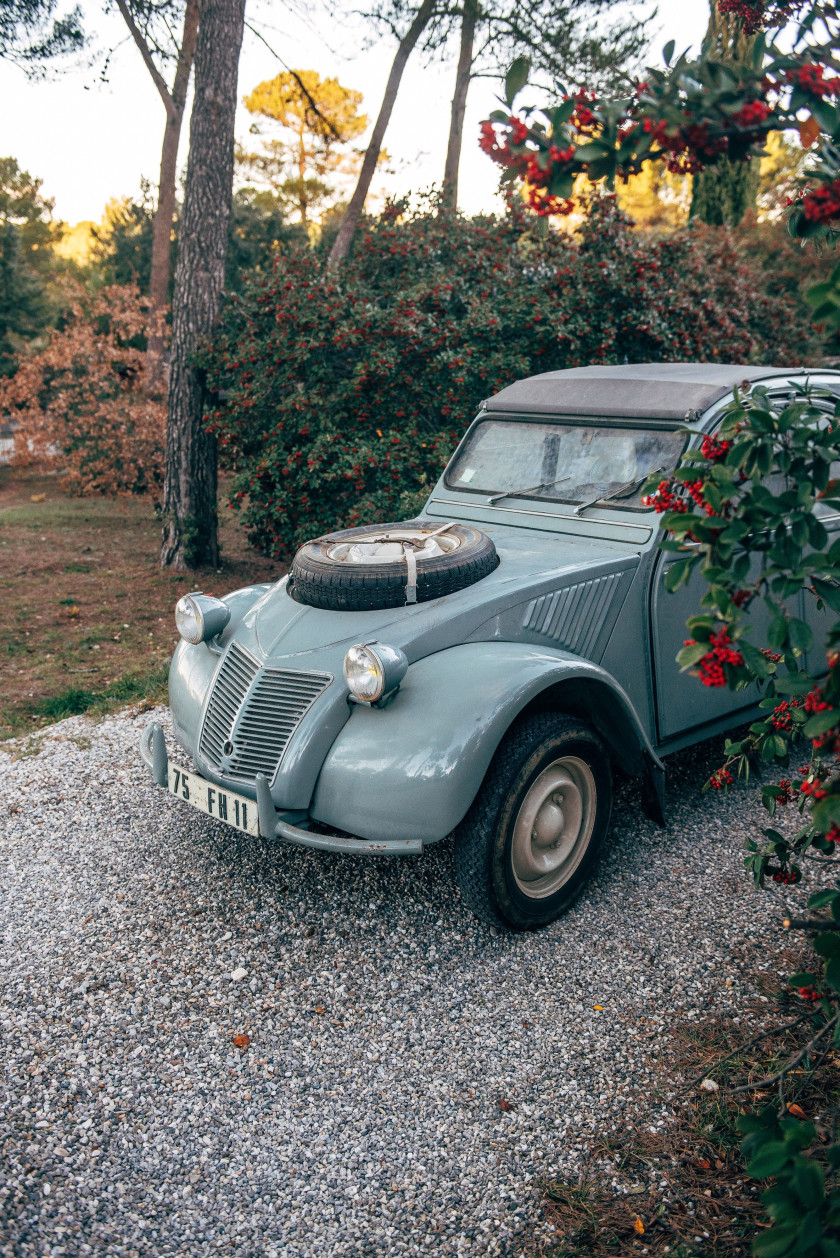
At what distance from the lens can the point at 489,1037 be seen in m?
2.64

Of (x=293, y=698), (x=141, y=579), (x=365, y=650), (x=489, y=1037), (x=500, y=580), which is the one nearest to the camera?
(x=489, y=1037)

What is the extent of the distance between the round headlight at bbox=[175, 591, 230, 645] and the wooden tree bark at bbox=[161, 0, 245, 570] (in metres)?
5.23

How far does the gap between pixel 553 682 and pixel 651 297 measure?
5962 millimetres

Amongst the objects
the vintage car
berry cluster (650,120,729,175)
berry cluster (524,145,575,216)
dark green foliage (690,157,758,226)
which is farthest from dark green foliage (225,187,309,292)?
berry cluster (650,120,729,175)

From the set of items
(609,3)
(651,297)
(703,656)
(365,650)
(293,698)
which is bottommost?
(293,698)

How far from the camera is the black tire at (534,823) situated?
Answer: 2881 mm

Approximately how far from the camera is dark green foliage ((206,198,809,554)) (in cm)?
728

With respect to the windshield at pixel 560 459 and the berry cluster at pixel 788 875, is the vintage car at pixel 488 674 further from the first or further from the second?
the berry cluster at pixel 788 875

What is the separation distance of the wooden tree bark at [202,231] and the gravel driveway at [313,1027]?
5323 mm

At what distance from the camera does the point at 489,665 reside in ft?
9.65

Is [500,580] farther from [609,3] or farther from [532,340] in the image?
[609,3]

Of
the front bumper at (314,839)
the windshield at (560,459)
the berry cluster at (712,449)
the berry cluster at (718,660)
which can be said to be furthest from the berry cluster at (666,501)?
the windshield at (560,459)

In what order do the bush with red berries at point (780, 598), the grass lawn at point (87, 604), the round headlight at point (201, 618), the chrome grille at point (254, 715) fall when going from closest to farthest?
the bush with red berries at point (780, 598), the chrome grille at point (254, 715), the round headlight at point (201, 618), the grass lawn at point (87, 604)

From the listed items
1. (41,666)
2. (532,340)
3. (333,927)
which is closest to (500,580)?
(333,927)
